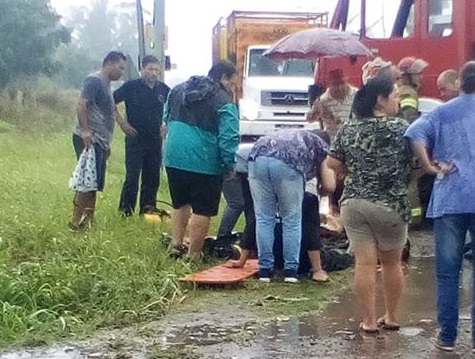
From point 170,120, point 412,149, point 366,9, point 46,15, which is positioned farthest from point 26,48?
point 412,149

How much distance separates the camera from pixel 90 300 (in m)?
7.16

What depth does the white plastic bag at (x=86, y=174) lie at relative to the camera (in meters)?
9.82

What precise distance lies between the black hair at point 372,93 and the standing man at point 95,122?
3942 mm

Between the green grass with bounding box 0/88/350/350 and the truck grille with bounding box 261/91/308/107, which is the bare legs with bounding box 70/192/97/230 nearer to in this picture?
the green grass with bounding box 0/88/350/350

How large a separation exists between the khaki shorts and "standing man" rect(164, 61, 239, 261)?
2167 millimetres

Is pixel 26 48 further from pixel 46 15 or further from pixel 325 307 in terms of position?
pixel 325 307

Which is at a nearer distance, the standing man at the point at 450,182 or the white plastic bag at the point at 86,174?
the standing man at the point at 450,182

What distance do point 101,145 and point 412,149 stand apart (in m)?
4.35

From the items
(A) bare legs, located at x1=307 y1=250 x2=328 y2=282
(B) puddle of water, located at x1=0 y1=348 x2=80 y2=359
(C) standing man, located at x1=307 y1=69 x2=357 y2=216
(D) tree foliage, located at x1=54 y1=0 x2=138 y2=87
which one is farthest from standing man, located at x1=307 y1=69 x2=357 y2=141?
(D) tree foliage, located at x1=54 y1=0 x2=138 y2=87

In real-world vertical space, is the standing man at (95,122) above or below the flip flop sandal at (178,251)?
above

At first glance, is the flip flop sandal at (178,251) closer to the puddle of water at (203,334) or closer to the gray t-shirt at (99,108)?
the gray t-shirt at (99,108)

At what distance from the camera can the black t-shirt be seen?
36.3 feet

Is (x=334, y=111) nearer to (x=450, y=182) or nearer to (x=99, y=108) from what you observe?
(x=99, y=108)

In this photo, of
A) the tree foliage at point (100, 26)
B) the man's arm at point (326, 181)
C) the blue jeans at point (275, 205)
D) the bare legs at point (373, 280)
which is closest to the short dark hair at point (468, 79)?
the bare legs at point (373, 280)
